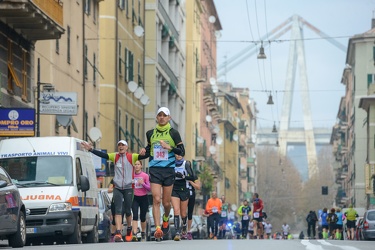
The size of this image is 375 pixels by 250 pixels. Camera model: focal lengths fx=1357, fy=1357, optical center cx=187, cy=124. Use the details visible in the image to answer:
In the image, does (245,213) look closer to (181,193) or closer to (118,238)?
(181,193)

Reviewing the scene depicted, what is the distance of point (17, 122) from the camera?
35625 mm

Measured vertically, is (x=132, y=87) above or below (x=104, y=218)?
above

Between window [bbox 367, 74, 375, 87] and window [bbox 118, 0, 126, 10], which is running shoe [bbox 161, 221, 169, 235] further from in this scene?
window [bbox 367, 74, 375, 87]

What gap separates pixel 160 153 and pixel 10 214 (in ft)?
9.39

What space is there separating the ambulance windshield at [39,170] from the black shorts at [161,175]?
4655 mm

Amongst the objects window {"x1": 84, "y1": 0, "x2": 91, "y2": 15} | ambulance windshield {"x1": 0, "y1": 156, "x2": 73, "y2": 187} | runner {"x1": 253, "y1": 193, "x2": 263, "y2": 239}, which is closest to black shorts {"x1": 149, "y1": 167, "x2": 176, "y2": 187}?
ambulance windshield {"x1": 0, "y1": 156, "x2": 73, "y2": 187}

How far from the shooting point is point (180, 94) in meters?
89.9

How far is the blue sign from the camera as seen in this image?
3553cm

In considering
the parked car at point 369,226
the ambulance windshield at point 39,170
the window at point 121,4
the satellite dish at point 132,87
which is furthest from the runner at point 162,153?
the window at point 121,4

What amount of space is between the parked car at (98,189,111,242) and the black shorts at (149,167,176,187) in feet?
39.9

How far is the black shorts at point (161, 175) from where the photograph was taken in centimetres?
2327

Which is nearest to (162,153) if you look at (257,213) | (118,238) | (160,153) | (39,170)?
(160,153)

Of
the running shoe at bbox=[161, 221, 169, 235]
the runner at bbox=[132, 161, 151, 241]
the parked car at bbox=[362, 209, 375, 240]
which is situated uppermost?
the runner at bbox=[132, 161, 151, 241]

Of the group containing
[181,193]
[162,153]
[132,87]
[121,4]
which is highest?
[121,4]
